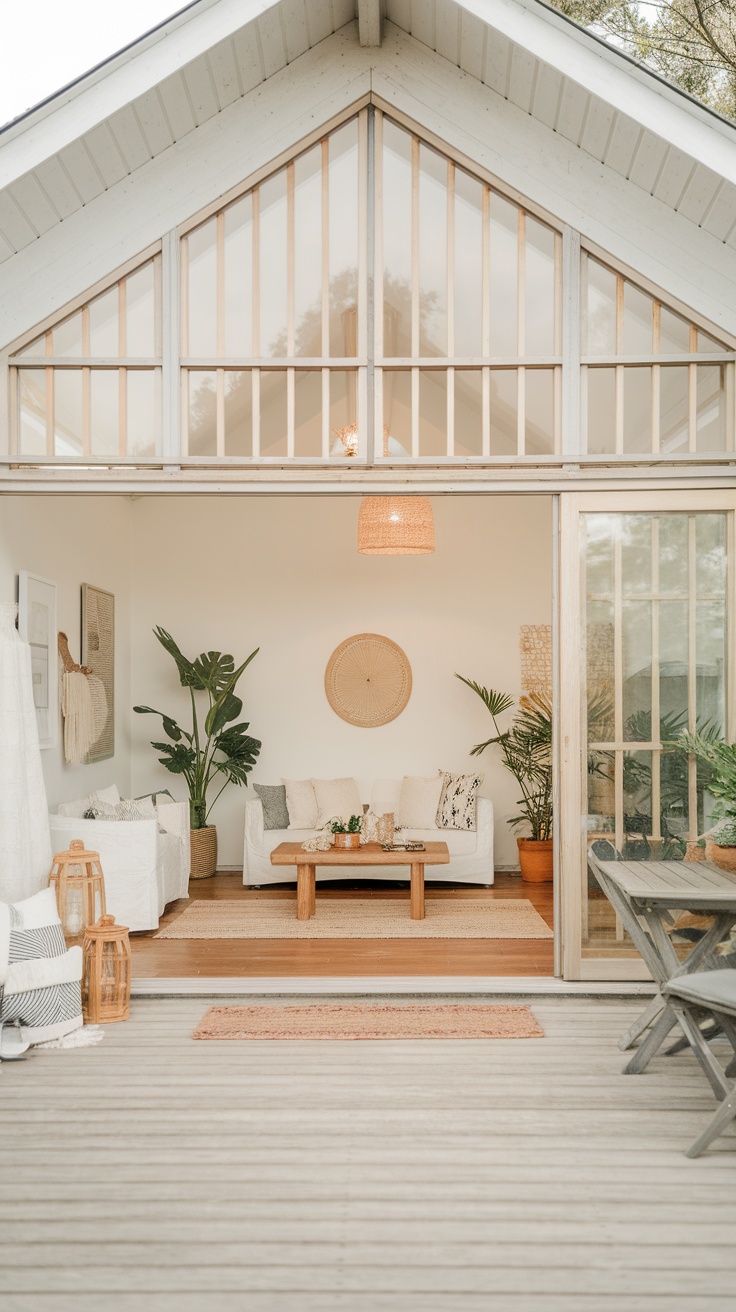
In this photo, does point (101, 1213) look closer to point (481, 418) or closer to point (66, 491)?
point (66, 491)

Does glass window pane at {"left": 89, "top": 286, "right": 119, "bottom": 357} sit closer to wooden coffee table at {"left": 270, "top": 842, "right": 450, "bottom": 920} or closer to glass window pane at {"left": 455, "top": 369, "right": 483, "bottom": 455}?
glass window pane at {"left": 455, "top": 369, "right": 483, "bottom": 455}

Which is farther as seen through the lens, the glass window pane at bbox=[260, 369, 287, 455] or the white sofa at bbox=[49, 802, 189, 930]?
the white sofa at bbox=[49, 802, 189, 930]

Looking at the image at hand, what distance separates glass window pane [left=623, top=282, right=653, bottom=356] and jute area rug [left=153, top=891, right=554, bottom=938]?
331cm

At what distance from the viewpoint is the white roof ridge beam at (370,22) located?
15.6ft

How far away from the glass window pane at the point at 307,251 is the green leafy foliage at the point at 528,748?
3.99 metres

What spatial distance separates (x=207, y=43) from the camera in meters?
4.55

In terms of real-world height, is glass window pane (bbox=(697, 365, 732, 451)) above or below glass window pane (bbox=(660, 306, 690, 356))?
below

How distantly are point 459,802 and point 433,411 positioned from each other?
3.48 meters

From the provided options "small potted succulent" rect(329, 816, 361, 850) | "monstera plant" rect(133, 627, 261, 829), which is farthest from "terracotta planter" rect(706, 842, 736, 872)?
"monstera plant" rect(133, 627, 261, 829)

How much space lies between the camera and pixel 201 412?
5.00 meters

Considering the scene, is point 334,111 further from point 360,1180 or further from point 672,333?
point 360,1180

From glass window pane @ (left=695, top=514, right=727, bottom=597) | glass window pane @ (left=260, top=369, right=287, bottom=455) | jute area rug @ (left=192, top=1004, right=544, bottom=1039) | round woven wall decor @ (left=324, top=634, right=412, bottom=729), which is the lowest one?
jute area rug @ (left=192, top=1004, right=544, bottom=1039)

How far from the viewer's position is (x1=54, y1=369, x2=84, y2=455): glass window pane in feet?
16.2

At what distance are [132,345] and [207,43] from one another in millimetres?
1308
